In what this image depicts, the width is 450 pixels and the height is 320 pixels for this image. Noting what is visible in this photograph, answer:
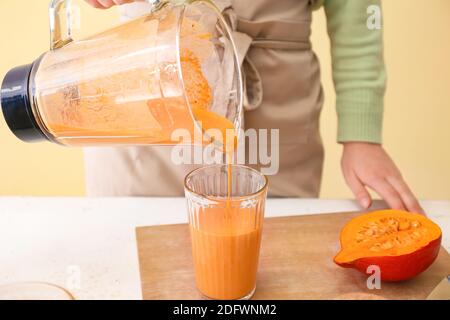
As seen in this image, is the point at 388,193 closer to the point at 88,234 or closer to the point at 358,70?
the point at 358,70

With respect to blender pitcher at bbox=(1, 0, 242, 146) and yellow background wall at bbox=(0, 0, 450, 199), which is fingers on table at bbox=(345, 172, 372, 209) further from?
yellow background wall at bbox=(0, 0, 450, 199)

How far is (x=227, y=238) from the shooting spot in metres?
0.64

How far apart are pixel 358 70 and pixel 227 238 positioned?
1.50ft

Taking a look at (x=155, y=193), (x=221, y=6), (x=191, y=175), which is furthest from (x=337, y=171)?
(x=191, y=175)

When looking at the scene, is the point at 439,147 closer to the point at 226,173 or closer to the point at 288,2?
the point at 288,2

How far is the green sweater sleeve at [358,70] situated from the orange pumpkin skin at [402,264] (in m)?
0.32

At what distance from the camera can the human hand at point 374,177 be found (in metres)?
0.88

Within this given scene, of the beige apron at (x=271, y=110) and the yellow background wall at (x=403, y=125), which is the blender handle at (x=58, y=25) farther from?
the yellow background wall at (x=403, y=125)

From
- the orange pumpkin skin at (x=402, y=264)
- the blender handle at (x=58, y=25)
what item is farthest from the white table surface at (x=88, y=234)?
the blender handle at (x=58, y=25)

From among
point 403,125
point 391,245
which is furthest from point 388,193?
point 403,125

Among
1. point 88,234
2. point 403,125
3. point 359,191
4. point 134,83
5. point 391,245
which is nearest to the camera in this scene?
point 134,83

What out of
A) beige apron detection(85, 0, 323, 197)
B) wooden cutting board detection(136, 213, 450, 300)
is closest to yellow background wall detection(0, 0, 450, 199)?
beige apron detection(85, 0, 323, 197)

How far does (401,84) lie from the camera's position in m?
1.93

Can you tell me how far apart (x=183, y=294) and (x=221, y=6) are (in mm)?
431
